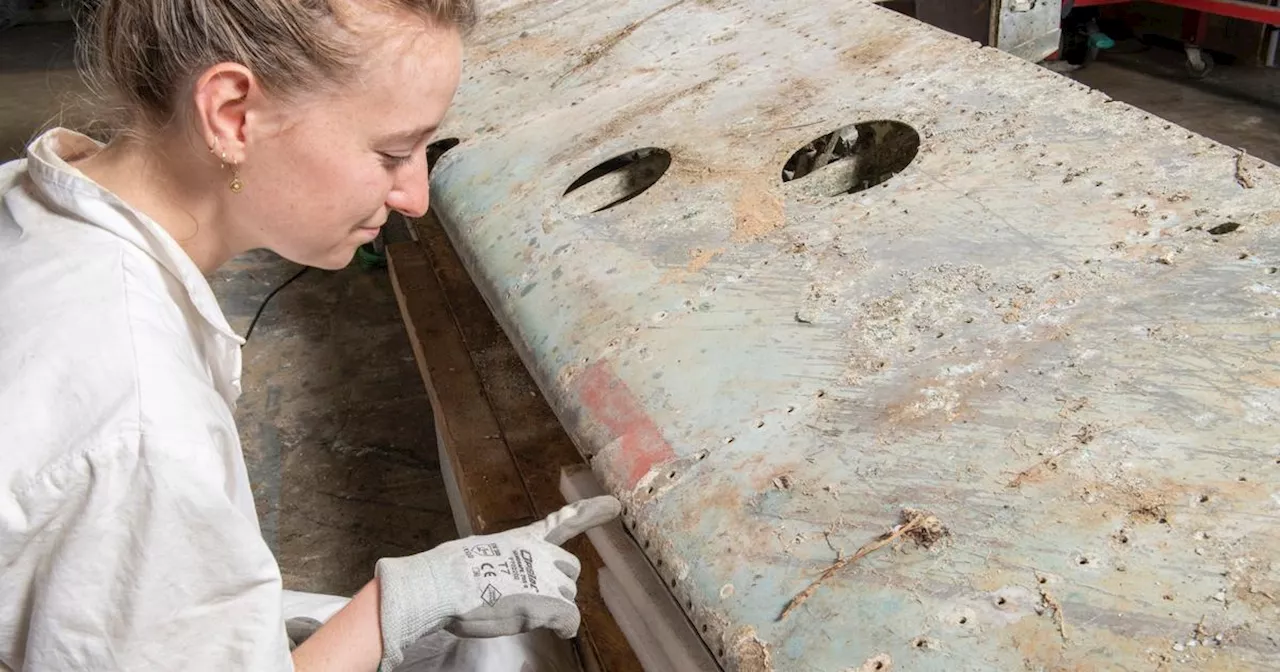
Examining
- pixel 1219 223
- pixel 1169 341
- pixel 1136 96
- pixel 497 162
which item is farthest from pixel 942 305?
pixel 1136 96

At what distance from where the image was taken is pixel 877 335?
1405 mm

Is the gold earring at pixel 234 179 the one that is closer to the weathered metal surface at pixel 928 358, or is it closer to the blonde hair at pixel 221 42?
the blonde hair at pixel 221 42

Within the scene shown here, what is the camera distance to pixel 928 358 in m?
1.35

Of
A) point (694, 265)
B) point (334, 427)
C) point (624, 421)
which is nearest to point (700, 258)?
point (694, 265)

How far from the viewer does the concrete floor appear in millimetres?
2588

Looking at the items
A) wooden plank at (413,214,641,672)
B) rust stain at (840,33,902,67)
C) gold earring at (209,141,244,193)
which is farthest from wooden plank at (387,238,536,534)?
rust stain at (840,33,902,67)

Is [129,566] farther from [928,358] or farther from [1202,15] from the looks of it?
[1202,15]

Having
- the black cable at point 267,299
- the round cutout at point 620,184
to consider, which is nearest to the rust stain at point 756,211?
the round cutout at point 620,184

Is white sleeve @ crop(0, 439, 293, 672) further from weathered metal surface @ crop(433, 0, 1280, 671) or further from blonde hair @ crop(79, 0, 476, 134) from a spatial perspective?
weathered metal surface @ crop(433, 0, 1280, 671)

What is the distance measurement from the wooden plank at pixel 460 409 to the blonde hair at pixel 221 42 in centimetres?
101

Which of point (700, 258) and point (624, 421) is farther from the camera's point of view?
point (700, 258)

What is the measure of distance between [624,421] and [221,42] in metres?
0.71

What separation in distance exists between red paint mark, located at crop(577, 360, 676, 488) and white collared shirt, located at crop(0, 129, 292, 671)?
49 centimetres

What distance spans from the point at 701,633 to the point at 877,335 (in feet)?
1.60
